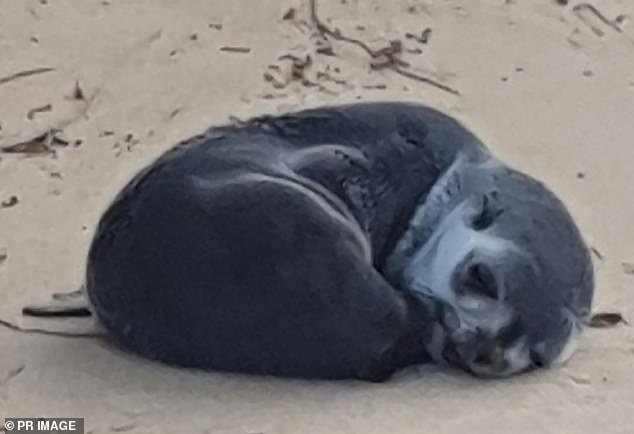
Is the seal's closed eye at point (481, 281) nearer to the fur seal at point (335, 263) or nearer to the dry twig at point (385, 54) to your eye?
the fur seal at point (335, 263)

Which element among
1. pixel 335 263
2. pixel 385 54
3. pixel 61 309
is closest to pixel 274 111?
pixel 385 54

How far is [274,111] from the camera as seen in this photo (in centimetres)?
218

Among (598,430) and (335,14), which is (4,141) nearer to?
(335,14)

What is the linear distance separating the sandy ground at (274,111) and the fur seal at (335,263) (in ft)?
0.10

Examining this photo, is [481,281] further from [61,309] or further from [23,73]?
[23,73]

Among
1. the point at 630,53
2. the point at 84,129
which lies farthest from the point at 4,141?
the point at 630,53

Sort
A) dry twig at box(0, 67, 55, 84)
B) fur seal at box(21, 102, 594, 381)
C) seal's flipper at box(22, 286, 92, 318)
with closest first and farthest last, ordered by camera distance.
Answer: fur seal at box(21, 102, 594, 381)
seal's flipper at box(22, 286, 92, 318)
dry twig at box(0, 67, 55, 84)

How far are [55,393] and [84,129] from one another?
1.91ft

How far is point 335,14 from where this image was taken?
2.45 metres

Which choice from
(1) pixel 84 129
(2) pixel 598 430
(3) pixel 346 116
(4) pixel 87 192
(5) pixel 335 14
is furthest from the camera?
(5) pixel 335 14

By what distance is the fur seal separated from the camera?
1.58 metres

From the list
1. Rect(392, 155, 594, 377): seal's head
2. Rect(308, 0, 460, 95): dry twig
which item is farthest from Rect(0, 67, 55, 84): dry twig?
Rect(392, 155, 594, 377): seal's head

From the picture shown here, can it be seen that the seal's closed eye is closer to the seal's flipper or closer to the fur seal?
the fur seal

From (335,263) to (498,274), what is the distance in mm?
144
